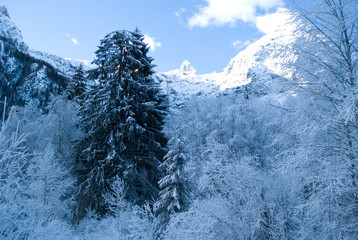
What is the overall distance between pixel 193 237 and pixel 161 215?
4.45 m

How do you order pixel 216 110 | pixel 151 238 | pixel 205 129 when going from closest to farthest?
pixel 151 238 → pixel 205 129 → pixel 216 110

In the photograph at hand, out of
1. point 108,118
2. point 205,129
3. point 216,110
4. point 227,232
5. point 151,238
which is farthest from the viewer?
point 216,110

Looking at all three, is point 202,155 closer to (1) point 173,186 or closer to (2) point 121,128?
(1) point 173,186

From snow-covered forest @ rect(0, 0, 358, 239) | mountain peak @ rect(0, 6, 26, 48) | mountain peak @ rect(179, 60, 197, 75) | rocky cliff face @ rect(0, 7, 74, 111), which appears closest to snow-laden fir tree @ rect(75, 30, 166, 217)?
snow-covered forest @ rect(0, 0, 358, 239)

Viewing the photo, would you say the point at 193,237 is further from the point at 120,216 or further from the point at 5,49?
the point at 5,49

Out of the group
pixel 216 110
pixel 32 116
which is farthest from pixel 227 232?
pixel 32 116

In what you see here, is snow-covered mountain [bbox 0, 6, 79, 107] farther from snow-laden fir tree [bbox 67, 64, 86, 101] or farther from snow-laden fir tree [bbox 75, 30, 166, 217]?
snow-laden fir tree [bbox 75, 30, 166, 217]

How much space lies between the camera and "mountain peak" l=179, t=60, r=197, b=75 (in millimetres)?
186625

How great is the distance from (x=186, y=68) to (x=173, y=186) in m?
185

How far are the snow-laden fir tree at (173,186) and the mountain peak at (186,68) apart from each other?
584ft

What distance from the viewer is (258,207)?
23.5 feet

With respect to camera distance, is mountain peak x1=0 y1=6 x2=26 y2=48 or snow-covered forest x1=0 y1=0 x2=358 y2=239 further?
mountain peak x1=0 y1=6 x2=26 y2=48

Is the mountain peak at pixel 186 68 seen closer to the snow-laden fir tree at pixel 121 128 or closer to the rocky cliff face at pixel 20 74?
the rocky cliff face at pixel 20 74

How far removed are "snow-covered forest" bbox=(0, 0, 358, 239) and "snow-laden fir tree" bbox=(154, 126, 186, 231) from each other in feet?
0.19
